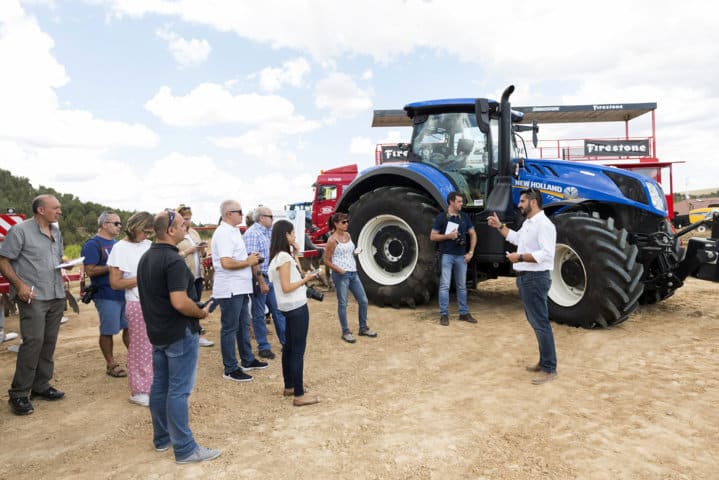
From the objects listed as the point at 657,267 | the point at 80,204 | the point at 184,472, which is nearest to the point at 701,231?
the point at 657,267

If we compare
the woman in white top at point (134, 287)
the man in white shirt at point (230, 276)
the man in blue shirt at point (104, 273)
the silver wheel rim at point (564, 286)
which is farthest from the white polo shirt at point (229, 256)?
the silver wheel rim at point (564, 286)

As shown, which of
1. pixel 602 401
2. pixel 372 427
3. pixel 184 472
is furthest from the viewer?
pixel 602 401

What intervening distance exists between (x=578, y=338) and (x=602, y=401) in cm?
165

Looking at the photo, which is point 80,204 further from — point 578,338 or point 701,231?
point 701,231

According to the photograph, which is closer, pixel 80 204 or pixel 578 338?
pixel 578 338

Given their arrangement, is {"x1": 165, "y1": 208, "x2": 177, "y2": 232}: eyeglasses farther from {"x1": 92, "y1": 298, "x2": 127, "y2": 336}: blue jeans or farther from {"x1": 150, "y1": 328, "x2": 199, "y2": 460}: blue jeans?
{"x1": 92, "y1": 298, "x2": 127, "y2": 336}: blue jeans

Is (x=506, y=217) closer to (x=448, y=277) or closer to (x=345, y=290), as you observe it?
(x=448, y=277)

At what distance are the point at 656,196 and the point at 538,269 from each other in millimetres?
3054

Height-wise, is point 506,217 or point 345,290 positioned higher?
point 506,217

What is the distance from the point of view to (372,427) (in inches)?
135

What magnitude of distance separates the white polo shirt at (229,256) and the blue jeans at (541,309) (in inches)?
95.3

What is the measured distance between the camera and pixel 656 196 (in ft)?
20.6

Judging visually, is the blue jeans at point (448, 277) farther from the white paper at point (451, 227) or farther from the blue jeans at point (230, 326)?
the blue jeans at point (230, 326)

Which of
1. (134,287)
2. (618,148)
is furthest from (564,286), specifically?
(618,148)
